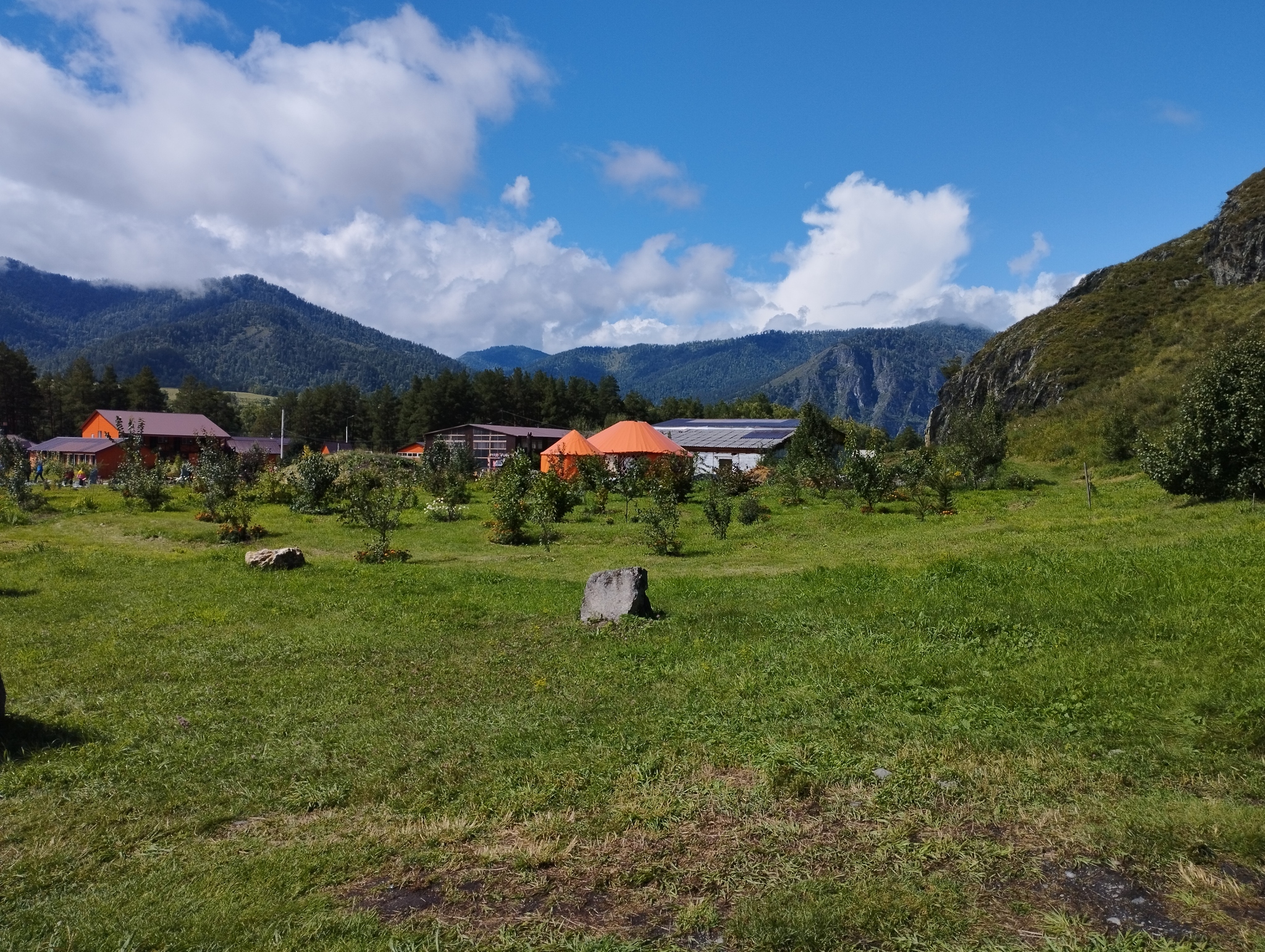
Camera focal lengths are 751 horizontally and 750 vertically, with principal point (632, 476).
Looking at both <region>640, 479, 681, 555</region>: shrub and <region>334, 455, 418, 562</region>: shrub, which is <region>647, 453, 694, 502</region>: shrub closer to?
<region>640, 479, 681, 555</region>: shrub

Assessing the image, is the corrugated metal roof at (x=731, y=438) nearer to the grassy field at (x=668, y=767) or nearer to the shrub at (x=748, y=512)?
the shrub at (x=748, y=512)

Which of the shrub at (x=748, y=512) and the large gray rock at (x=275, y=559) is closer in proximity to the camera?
the large gray rock at (x=275, y=559)

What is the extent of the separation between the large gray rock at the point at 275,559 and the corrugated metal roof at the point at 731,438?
3754 centimetres

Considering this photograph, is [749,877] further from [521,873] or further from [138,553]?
[138,553]

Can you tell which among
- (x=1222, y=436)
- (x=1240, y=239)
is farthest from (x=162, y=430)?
(x=1240, y=239)

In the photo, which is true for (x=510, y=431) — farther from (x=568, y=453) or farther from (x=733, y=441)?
(x=568, y=453)

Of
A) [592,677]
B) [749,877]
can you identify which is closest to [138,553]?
[592,677]

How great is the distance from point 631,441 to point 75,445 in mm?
44126

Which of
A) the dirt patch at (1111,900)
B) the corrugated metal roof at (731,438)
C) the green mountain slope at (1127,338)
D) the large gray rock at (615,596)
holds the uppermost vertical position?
the green mountain slope at (1127,338)

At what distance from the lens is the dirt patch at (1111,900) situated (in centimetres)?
350

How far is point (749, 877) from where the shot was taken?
163 inches

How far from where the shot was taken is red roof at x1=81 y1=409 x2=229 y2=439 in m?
58.2

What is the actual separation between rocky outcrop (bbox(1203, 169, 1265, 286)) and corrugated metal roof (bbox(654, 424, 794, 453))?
33059 millimetres

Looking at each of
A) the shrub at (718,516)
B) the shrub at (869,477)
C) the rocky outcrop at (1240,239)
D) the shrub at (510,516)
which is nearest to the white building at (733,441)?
the shrub at (869,477)
